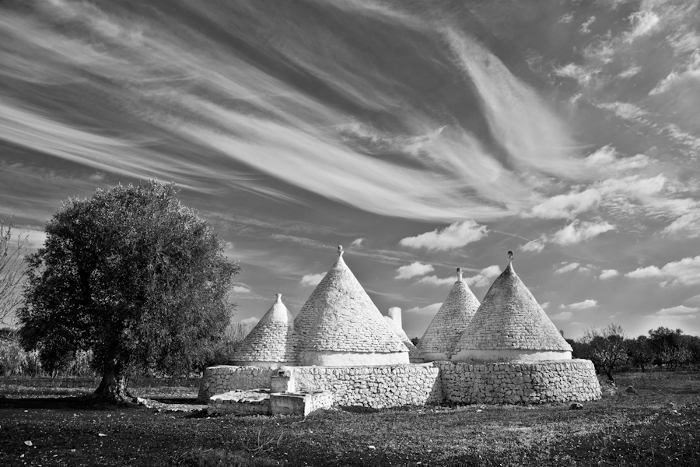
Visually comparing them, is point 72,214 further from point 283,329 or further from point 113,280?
point 283,329

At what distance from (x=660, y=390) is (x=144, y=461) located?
31.8m

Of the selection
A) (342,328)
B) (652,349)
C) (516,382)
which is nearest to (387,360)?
(342,328)

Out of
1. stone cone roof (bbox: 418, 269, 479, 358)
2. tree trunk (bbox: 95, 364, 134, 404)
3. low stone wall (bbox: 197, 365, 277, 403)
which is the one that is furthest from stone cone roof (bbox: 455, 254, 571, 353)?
tree trunk (bbox: 95, 364, 134, 404)

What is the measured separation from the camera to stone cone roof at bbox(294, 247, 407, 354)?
27328 mm

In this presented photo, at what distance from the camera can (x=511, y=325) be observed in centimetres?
2878

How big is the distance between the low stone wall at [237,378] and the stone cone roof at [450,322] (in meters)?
12.1

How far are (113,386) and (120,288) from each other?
5.28m

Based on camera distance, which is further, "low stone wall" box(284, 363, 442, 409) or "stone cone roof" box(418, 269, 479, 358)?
"stone cone roof" box(418, 269, 479, 358)

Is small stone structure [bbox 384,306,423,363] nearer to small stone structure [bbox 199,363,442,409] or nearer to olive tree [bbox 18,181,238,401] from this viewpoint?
small stone structure [bbox 199,363,442,409]

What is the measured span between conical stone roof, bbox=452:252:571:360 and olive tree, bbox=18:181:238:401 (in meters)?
14.6

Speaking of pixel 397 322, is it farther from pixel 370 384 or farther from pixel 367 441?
pixel 367 441

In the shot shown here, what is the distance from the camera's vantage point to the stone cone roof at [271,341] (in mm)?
27094

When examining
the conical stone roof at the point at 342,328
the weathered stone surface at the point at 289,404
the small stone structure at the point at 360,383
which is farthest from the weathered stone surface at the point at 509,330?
the weathered stone surface at the point at 289,404

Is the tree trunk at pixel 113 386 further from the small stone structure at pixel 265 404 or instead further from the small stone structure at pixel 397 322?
the small stone structure at pixel 397 322
